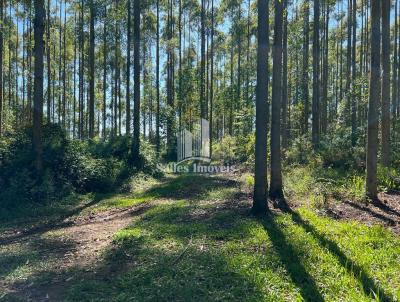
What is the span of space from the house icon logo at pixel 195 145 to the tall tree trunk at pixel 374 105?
1476 cm

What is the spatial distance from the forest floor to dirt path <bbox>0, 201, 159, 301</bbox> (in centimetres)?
2

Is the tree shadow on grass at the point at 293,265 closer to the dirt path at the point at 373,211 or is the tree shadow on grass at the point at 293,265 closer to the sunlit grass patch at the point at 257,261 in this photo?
the sunlit grass patch at the point at 257,261

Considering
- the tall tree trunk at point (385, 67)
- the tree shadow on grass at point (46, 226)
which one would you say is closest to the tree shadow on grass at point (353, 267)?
the tall tree trunk at point (385, 67)

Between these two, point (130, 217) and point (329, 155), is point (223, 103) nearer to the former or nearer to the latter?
point (329, 155)

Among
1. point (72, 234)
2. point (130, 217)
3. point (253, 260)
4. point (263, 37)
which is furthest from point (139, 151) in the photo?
point (253, 260)

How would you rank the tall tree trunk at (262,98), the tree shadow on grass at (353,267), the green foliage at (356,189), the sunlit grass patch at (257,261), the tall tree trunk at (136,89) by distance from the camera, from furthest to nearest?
the tall tree trunk at (136,89) < the green foliage at (356,189) < the tall tree trunk at (262,98) < the sunlit grass patch at (257,261) < the tree shadow on grass at (353,267)

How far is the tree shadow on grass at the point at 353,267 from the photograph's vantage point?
3.61 meters

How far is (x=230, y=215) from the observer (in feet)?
22.3

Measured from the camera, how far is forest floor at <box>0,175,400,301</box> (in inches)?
151

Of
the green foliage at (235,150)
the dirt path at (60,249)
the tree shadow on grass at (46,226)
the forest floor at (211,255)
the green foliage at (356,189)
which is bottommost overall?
the tree shadow on grass at (46,226)

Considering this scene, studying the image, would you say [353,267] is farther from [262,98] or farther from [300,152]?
[300,152]

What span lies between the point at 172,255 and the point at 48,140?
8.41 meters

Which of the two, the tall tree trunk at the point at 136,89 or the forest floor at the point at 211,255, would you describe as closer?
the forest floor at the point at 211,255

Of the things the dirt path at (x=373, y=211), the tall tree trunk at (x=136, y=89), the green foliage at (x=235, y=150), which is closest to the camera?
the dirt path at (x=373, y=211)
